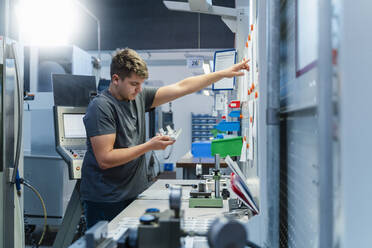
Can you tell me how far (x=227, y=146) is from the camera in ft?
5.73

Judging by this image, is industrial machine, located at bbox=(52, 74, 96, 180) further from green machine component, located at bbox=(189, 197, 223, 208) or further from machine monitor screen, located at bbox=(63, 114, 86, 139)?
green machine component, located at bbox=(189, 197, 223, 208)

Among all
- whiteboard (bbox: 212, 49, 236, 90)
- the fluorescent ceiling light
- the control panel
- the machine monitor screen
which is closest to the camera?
whiteboard (bbox: 212, 49, 236, 90)

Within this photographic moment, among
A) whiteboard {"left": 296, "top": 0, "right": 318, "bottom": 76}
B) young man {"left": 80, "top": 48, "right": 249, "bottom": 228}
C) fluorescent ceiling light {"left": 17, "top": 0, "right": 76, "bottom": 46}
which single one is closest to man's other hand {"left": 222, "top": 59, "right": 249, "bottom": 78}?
young man {"left": 80, "top": 48, "right": 249, "bottom": 228}

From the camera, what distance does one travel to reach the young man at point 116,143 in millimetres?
1682

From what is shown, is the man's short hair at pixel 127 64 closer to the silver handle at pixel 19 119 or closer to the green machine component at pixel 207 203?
the green machine component at pixel 207 203

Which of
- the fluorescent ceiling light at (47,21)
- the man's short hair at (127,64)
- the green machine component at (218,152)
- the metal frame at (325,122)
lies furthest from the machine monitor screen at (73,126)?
the metal frame at (325,122)

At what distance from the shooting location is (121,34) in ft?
19.6

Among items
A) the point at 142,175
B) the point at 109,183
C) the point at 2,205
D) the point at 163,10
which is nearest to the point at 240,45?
the point at 142,175

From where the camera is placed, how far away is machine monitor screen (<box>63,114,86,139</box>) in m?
2.73

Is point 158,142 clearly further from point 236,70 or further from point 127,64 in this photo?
point 236,70

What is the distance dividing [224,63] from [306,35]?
127 cm

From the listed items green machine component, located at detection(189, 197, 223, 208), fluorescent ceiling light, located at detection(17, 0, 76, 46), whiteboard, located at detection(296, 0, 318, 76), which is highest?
fluorescent ceiling light, located at detection(17, 0, 76, 46)

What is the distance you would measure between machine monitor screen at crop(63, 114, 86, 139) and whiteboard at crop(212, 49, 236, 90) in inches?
50.0

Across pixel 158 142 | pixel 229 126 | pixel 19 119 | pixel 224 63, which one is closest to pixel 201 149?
pixel 229 126
